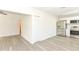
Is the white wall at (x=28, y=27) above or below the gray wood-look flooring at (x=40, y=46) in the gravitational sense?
above

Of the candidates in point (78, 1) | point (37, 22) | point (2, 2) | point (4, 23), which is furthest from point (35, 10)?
point (4, 23)

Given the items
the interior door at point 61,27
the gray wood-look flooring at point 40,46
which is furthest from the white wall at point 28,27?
the interior door at point 61,27

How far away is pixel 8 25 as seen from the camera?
8336 millimetres

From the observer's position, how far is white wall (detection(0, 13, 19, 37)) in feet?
25.6

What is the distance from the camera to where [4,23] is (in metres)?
7.98

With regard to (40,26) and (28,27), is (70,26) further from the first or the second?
(28,27)

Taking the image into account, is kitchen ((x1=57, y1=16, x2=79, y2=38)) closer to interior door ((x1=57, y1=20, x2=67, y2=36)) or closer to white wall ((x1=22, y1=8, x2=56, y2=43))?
interior door ((x1=57, y1=20, x2=67, y2=36))

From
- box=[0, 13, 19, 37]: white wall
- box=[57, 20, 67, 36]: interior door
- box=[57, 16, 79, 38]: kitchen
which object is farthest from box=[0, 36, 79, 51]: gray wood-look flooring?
box=[57, 20, 67, 36]: interior door

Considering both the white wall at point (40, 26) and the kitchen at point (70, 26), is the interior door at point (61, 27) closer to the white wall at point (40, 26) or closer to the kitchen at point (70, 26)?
the kitchen at point (70, 26)

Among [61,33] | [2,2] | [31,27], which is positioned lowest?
[61,33]

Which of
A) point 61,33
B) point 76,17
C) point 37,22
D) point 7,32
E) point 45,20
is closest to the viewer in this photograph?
point 37,22

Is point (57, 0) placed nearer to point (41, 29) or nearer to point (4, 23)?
point (41, 29)

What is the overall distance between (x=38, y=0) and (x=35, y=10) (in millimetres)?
2568

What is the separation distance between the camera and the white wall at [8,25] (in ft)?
25.6
